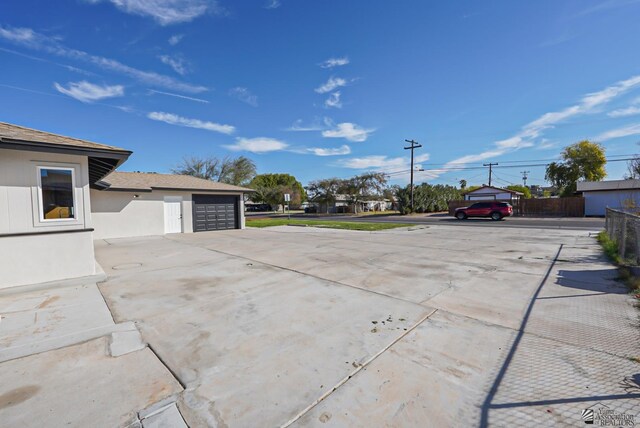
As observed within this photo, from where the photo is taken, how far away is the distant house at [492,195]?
35156mm

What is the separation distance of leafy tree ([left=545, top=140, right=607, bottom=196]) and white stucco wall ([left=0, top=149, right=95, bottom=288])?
171ft

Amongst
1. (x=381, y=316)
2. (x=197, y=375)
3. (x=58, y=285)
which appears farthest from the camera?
(x=58, y=285)

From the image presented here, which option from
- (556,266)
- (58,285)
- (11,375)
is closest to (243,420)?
(11,375)

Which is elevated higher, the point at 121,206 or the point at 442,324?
the point at 121,206

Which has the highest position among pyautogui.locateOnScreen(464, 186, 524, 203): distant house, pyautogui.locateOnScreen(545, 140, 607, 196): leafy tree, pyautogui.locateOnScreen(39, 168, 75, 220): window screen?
pyautogui.locateOnScreen(545, 140, 607, 196): leafy tree

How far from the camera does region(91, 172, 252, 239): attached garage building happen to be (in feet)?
47.0

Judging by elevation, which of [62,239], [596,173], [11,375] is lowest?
[11,375]

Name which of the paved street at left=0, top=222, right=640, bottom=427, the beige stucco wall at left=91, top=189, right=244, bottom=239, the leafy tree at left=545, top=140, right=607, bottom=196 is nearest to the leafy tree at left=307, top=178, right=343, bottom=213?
the beige stucco wall at left=91, top=189, right=244, bottom=239

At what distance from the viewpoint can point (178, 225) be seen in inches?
653

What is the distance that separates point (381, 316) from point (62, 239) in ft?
22.8

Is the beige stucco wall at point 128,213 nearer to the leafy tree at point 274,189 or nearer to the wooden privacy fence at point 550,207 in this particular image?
the leafy tree at point 274,189

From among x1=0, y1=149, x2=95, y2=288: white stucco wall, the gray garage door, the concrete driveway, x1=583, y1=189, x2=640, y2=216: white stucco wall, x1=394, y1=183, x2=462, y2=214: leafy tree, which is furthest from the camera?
x1=394, y1=183, x2=462, y2=214: leafy tree

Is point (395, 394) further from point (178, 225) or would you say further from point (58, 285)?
point (178, 225)

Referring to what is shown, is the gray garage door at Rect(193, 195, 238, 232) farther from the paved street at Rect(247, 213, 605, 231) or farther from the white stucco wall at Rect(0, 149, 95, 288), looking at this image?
the paved street at Rect(247, 213, 605, 231)
